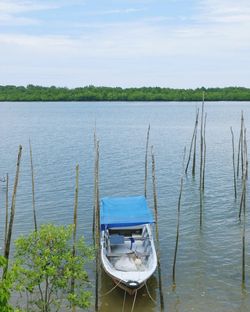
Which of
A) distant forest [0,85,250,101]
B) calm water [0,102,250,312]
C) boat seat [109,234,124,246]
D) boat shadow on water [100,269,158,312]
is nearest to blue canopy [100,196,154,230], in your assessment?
boat seat [109,234,124,246]

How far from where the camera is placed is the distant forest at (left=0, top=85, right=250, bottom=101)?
125356mm

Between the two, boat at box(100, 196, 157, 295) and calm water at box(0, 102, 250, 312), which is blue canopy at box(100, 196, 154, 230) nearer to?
boat at box(100, 196, 157, 295)

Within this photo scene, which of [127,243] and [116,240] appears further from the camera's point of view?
[127,243]

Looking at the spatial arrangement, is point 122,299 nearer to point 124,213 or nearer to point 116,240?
Result: point 116,240

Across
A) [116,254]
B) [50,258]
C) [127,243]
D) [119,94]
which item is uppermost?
[50,258]

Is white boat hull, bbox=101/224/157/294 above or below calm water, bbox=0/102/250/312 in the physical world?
above

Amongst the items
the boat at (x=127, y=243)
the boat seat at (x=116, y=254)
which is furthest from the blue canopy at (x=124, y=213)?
the boat seat at (x=116, y=254)

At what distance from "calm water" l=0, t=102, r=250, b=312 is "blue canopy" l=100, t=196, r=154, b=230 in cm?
192

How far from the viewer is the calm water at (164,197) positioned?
16.4 meters

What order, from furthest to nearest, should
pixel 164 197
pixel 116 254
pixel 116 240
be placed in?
pixel 164 197, pixel 116 240, pixel 116 254

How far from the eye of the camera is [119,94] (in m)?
135

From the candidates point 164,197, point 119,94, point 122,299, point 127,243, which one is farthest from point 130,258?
point 119,94

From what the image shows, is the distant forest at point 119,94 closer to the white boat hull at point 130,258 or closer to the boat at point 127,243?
the boat at point 127,243

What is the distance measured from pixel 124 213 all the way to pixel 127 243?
108 centimetres
